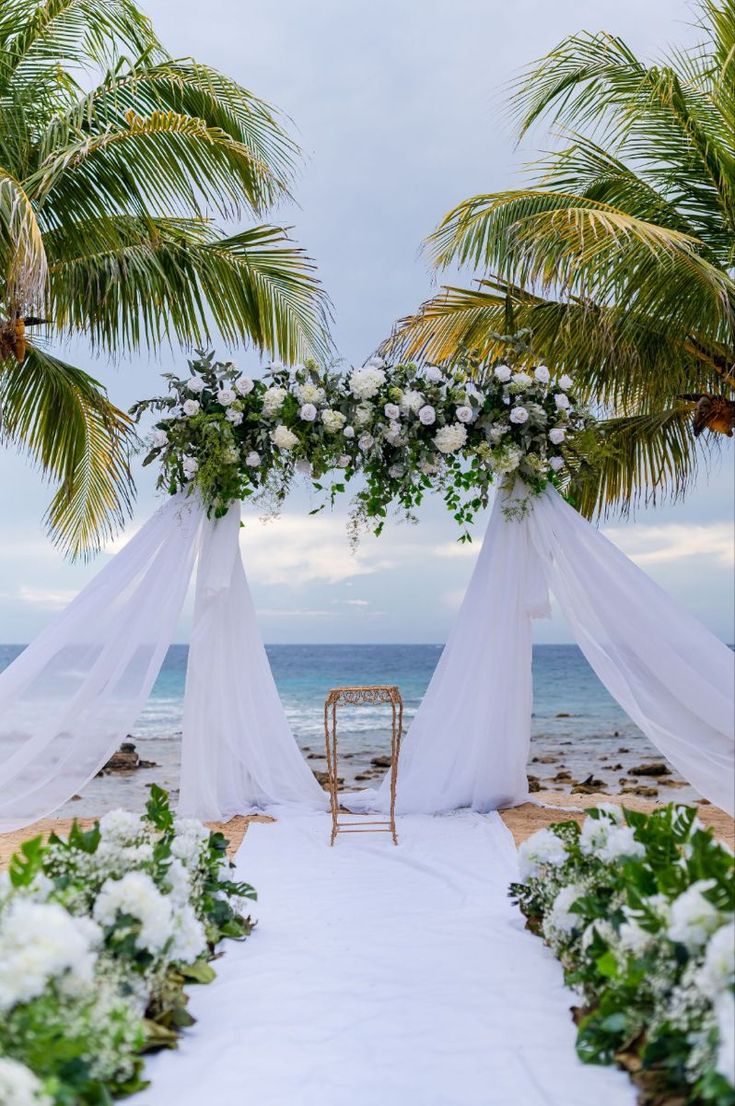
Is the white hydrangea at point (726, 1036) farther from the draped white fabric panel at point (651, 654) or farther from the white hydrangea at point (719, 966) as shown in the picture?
the draped white fabric panel at point (651, 654)

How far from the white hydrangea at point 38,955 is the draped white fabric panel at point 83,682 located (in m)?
2.69

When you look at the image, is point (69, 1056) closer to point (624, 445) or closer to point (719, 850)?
point (719, 850)

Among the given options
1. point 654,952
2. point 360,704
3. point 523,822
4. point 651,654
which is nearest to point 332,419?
point 360,704

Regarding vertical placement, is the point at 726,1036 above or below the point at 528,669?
below

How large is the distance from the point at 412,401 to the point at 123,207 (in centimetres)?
220

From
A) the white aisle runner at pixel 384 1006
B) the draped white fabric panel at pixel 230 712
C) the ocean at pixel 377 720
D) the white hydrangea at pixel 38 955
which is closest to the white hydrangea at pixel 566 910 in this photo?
the white aisle runner at pixel 384 1006

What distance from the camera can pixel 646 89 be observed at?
6.21 meters

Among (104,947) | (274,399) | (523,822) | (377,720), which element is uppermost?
(274,399)

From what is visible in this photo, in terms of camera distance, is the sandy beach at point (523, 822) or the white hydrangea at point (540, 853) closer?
the white hydrangea at point (540, 853)

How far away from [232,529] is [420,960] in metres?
2.93

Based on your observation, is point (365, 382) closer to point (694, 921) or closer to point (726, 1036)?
point (694, 921)

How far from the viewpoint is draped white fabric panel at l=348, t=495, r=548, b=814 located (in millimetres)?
Result: 5996

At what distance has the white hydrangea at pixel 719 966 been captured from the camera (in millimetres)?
2125

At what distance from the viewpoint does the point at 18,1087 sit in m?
1.85
